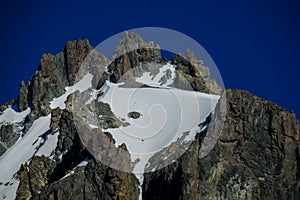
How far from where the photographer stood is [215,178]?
328 feet

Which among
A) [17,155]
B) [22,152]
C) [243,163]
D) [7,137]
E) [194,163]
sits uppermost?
[7,137]

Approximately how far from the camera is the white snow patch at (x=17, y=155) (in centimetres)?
14196

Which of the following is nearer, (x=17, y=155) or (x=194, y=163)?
(x=194, y=163)

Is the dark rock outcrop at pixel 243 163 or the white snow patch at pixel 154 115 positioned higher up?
the white snow patch at pixel 154 115

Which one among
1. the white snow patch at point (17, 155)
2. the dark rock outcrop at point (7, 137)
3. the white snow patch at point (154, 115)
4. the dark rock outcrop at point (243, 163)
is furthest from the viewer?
the dark rock outcrop at point (7, 137)

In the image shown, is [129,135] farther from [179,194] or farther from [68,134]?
[179,194]

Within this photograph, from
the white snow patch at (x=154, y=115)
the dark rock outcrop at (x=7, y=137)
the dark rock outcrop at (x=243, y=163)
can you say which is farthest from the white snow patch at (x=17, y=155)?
the dark rock outcrop at (x=243, y=163)

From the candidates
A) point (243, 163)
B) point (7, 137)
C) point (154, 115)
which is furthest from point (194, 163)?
point (7, 137)

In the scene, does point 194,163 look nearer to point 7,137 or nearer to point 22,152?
point 22,152

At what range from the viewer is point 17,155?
16500cm

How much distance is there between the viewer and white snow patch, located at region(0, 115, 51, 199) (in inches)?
5589

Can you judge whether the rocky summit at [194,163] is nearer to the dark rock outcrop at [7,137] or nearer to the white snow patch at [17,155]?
the white snow patch at [17,155]

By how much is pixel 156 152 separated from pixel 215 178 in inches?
1060

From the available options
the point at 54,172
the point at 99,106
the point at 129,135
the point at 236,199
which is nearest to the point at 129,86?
the point at 99,106
